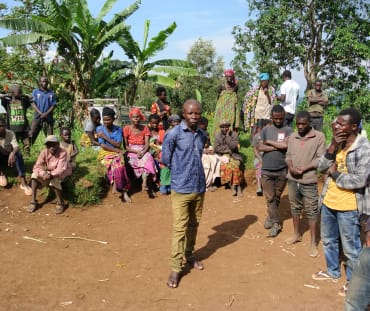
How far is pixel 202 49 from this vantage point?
25.8m

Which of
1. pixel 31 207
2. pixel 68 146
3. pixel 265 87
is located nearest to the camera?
pixel 31 207

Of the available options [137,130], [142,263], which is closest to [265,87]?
[137,130]

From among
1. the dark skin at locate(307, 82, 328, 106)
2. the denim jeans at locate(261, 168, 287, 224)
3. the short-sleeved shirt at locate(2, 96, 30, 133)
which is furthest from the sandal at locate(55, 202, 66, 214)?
the dark skin at locate(307, 82, 328, 106)

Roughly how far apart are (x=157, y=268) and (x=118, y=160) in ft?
9.04

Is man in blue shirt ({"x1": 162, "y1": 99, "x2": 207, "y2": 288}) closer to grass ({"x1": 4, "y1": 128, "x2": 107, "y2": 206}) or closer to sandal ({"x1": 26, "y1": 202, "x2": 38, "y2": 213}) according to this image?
grass ({"x1": 4, "y1": 128, "x2": 107, "y2": 206})

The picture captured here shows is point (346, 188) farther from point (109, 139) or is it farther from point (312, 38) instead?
point (312, 38)

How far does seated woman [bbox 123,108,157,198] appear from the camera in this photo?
22.1 ft

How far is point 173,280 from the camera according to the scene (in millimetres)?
3828

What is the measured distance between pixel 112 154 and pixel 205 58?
67.6 feet

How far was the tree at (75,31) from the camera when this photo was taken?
10570mm

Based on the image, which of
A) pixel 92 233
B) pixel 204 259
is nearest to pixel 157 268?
pixel 204 259

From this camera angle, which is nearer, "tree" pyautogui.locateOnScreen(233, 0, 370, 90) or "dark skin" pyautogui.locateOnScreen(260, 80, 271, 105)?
"dark skin" pyautogui.locateOnScreen(260, 80, 271, 105)

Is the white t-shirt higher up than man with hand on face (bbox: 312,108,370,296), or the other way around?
the white t-shirt

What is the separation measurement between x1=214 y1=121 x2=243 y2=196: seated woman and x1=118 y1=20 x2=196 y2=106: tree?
633cm
